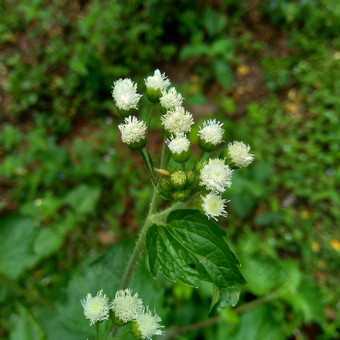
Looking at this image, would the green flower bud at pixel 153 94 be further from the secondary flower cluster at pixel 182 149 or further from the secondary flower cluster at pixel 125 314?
the secondary flower cluster at pixel 125 314

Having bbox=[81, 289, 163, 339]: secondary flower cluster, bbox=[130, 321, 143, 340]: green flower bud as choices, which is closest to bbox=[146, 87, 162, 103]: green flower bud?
bbox=[81, 289, 163, 339]: secondary flower cluster

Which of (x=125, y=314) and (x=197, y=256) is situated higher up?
(x=197, y=256)

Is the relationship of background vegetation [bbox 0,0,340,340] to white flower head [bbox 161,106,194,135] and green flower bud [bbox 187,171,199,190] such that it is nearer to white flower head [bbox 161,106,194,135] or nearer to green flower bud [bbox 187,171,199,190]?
green flower bud [bbox 187,171,199,190]

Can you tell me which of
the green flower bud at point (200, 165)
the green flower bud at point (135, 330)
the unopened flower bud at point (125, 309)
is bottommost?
the green flower bud at point (135, 330)

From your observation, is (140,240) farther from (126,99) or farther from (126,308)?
(126,99)

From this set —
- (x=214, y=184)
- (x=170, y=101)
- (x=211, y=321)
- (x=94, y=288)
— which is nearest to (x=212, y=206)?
(x=214, y=184)

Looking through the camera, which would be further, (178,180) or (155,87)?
(155,87)

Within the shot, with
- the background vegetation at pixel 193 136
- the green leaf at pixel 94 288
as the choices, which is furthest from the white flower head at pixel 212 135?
the background vegetation at pixel 193 136

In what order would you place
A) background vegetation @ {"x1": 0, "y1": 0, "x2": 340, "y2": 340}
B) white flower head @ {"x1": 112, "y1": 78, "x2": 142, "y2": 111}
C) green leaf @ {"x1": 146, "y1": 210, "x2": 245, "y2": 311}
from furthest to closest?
background vegetation @ {"x1": 0, "y1": 0, "x2": 340, "y2": 340} < white flower head @ {"x1": 112, "y1": 78, "x2": 142, "y2": 111} < green leaf @ {"x1": 146, "y1": 210, "x2": 245, "y2": 311}
